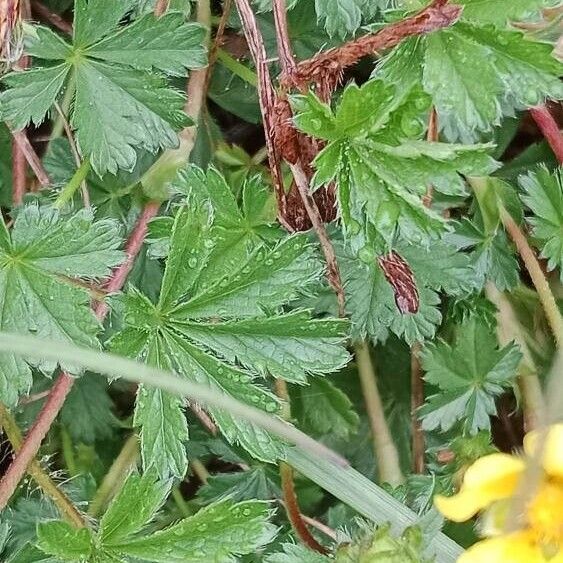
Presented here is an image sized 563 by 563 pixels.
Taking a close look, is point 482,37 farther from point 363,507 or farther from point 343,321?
point 363,507

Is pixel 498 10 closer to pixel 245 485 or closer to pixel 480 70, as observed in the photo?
pixel 480 70

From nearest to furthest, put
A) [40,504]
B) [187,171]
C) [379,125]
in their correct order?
[379,125], [187,171], [40,504]

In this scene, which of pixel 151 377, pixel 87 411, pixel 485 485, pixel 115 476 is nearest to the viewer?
pixel 151 377

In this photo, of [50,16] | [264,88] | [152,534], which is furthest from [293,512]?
[50,16]

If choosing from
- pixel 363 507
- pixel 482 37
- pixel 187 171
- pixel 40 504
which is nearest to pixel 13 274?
pixel 187 171

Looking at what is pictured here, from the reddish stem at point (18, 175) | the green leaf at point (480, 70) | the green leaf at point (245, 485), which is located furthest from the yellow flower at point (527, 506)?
the reddish stem at point (18, 175)

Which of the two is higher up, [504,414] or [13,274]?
[13,274]

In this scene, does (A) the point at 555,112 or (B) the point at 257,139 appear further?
(B) the point at 257,139

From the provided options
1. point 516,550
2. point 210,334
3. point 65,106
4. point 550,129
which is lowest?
point 516,550
